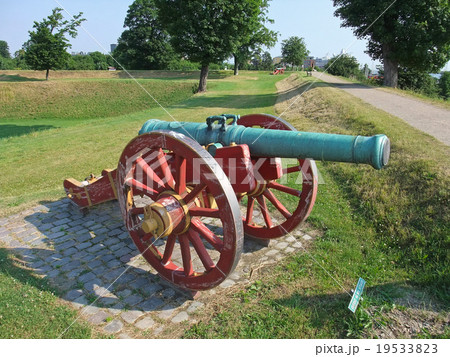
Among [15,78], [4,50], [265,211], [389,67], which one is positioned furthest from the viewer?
[4,50]

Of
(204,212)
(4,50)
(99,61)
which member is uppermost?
(4,50)

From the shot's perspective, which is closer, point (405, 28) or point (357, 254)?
point (357, 254)

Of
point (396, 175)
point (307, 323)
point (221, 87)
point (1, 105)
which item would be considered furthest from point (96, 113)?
point (307, 323)

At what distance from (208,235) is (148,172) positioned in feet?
2.85

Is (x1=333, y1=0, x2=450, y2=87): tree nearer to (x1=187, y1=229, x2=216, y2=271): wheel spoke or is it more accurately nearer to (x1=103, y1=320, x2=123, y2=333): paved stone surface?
(x1=187, y1=229, x2=216, y2=271): wheel spoke

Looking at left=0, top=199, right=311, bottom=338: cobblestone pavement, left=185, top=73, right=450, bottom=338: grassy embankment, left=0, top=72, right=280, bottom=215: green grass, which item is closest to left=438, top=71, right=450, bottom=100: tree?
left=0, top=72, right=280, bottom=215: green grass

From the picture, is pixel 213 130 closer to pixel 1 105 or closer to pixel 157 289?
pixel 157 289

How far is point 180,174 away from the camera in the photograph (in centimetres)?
315

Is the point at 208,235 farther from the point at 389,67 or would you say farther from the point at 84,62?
the point at 84,62

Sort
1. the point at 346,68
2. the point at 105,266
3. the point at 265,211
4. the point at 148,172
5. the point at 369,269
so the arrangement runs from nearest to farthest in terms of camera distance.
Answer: the point at 148,172 < the point at 369,269 < the point at 105,266 < the point at 265,211 < the point at 346,68

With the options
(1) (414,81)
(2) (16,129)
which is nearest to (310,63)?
(2) (16,129)

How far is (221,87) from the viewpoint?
94.5 ft

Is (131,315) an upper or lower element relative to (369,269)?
lower

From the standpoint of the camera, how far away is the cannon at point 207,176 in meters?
2.73
